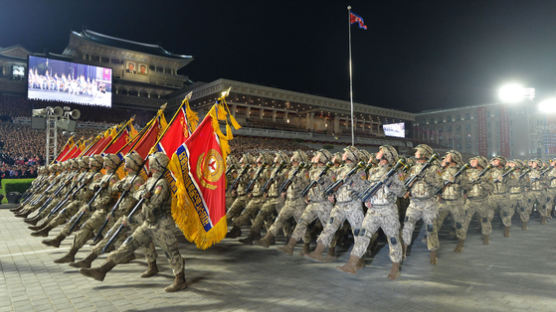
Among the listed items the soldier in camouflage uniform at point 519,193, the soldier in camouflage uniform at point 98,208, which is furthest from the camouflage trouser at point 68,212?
the soldier in camouflage uniform at point 519,193

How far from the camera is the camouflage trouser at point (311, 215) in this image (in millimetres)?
7246

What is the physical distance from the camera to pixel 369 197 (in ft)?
20.3

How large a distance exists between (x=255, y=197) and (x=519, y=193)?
25.8 feet

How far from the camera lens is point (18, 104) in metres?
38.3

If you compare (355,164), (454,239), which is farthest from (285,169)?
(454,239)

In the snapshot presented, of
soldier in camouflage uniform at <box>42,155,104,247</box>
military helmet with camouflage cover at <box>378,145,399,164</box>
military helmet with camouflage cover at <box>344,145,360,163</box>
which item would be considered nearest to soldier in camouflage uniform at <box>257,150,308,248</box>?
military helmet with camouflage cover at <box>344,145,360,163</box>

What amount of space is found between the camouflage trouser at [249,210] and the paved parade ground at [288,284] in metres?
0.96

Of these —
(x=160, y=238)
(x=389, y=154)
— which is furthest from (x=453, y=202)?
(x=160, y=238)

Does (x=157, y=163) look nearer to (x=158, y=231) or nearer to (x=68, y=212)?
(x=158, y=231)

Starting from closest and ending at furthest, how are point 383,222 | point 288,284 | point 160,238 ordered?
1. point 160,238
2. point 288,284
3. point 383,222

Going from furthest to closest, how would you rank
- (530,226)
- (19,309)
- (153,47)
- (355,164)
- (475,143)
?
(475,143)
(153,47)
(530,226)
(355,164)
(19,309)

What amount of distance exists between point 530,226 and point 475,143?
63.3 meters

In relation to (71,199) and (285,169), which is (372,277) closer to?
(285,169)

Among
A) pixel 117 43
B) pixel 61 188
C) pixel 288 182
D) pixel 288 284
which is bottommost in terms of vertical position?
pixel 288 284
